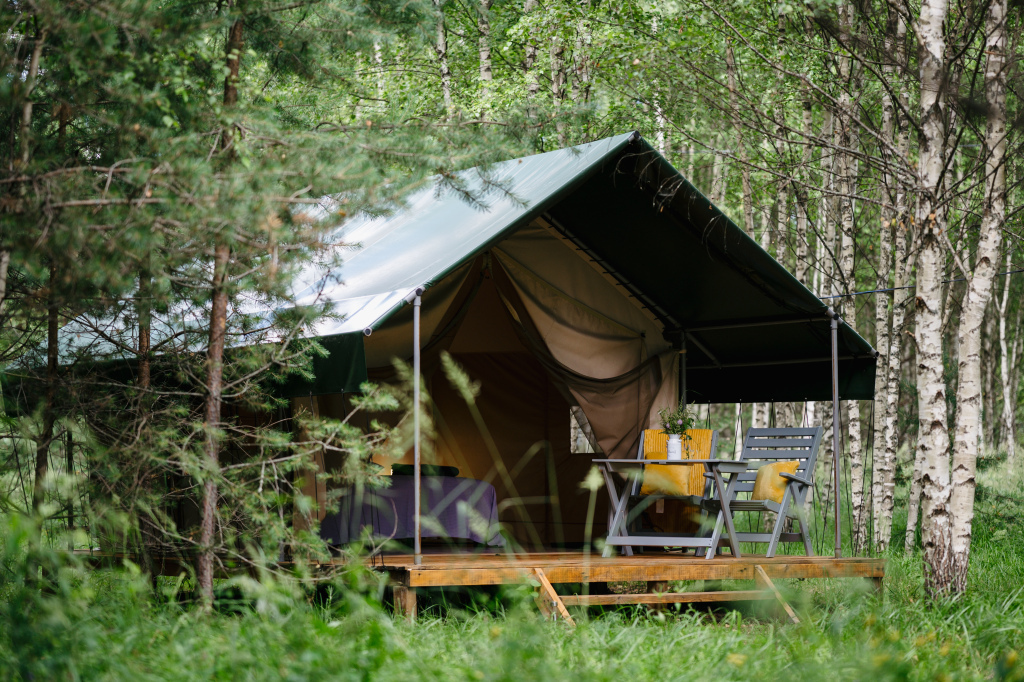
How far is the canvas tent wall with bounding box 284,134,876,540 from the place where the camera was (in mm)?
5004

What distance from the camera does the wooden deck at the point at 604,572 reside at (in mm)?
4027

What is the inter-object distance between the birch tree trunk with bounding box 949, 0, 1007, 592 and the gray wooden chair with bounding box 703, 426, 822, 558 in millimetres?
783

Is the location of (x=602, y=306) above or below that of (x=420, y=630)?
above

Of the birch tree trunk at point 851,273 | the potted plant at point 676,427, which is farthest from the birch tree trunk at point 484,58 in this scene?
the potted plant at point 676,427

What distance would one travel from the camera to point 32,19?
3.50 meters

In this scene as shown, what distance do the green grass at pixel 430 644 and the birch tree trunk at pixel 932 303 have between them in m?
0.68

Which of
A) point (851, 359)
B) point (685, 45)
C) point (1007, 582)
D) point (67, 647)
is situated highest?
point (685, 45)

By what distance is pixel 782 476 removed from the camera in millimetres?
5258

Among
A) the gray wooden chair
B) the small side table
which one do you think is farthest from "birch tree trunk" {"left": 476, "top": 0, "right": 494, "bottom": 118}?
the small side table

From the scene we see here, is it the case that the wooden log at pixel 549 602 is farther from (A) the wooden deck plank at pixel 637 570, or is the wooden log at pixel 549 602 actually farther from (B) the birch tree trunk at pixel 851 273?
(B) the birch tree trunk at pixel 851 273

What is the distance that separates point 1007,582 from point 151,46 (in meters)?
5.32

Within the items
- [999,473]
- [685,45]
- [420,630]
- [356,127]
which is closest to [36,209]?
[356,127]

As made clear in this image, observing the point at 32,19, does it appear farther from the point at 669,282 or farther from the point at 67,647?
the point at 669,282

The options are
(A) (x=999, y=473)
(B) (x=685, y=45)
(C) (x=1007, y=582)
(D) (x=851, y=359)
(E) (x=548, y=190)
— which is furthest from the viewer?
(A) (x=999, y=473)
